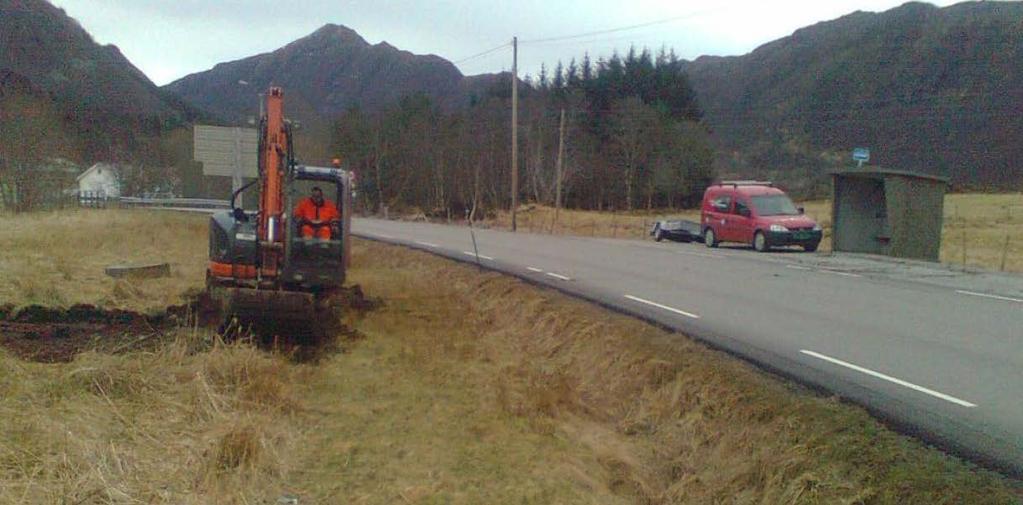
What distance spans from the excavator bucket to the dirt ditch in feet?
0.55

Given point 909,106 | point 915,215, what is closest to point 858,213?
point 915,215

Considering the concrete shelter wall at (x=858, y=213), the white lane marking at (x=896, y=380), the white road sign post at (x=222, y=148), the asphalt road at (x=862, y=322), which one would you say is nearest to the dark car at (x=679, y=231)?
the concrete shelter wall at (x=858, y=213)

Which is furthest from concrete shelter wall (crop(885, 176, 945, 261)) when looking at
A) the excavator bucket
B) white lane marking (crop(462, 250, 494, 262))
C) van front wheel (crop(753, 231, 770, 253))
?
the excavator bucket

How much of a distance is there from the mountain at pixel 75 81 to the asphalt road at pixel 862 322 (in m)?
37.8

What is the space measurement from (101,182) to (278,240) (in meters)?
69.4

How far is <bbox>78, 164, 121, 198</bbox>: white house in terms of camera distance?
218ft

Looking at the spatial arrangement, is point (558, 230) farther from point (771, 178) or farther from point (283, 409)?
point (283, 409)

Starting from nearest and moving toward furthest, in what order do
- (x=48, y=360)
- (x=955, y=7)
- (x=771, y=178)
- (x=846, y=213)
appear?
(x=48, y=360) → (x=846, y=213) → (x=771, y=178) → (x=955, y=7)

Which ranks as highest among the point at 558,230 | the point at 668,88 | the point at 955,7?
the point at 955,7

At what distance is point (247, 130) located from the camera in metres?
41.1

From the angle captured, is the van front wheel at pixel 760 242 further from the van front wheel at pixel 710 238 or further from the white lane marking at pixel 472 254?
the white lane marking at pixel 472 254

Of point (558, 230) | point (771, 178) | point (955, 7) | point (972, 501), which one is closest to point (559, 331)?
point (972, 501)

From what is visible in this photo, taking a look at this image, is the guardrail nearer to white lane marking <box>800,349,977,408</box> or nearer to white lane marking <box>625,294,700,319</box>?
white lane marking <box>625,294,700,319</box>

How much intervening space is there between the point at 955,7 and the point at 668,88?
31084 mm
